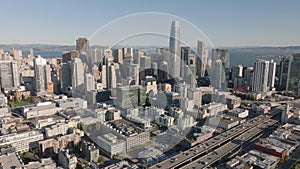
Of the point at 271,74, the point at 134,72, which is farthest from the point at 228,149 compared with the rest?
the point at 271,74

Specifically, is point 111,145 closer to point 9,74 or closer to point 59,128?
point 59,128

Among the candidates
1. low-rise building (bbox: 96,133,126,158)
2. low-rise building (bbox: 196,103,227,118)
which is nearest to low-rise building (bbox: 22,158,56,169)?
low-rise building (bbox: 96,133,126,158)

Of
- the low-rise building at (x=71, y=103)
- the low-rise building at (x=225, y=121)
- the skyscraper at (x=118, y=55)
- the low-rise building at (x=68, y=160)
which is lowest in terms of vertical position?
the low-rise building at (x=68, y=160)

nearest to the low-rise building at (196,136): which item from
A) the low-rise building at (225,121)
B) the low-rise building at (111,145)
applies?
the low-rise building at (225,121)

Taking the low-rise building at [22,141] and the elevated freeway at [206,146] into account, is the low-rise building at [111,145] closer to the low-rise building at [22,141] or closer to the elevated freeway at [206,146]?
Answer: the elevated freeway at [206,146]

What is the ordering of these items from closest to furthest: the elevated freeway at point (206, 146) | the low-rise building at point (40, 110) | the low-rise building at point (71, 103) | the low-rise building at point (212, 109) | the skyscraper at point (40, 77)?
the elevated freeway at point (206, 146), the low-rise building at point (212, 109), the low-rise building at point (40, 110), the low-rise building at point (71, 103), the skyscraper at point (40, 77)

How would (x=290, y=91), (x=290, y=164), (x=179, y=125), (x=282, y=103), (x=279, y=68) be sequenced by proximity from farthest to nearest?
(x=279, y=68) < (x=290, y=91) < (x=282, y=103) < (x=179, y=125) < (x=290, y=164)

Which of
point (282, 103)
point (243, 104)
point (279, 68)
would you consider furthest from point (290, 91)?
point (243, 104)

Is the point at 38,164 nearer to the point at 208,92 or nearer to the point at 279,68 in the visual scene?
the point at 208,92
